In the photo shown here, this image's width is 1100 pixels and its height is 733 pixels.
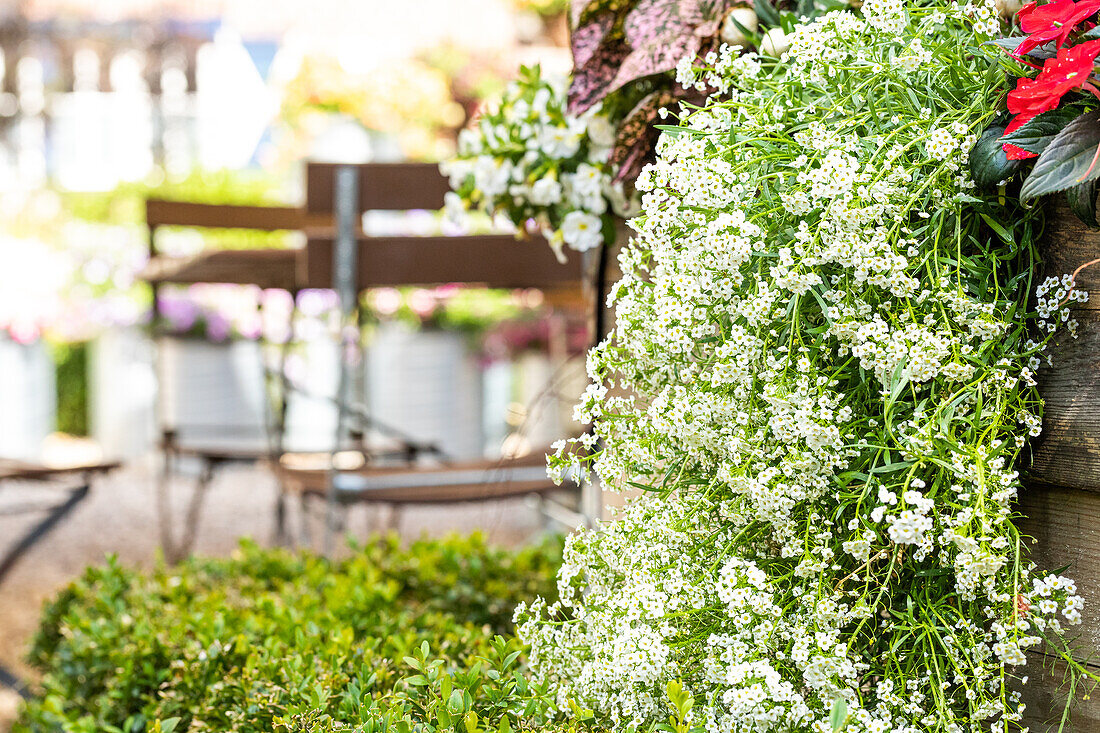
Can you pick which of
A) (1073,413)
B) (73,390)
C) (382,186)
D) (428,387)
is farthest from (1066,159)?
(73,390)

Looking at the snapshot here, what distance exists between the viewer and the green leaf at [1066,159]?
69 centimetres

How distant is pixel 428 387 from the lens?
4.20 metres

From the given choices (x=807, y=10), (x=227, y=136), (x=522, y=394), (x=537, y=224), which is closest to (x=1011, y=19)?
(x=807, y=10)

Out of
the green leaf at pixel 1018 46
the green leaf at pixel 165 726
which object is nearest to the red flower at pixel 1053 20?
the green leaf at pixel 1018 46

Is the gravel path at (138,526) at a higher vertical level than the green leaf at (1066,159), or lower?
lower

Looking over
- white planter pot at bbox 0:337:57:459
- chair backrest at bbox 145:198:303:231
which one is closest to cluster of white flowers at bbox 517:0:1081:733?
chair backrest at bbox 145:198:303:231

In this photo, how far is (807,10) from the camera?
100cm

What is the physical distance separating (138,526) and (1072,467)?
4.04 metres

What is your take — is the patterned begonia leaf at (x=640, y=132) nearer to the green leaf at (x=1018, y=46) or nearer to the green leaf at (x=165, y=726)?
the green leaf at (x=1018, y=46)

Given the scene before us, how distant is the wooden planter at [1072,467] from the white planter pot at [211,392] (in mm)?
3934

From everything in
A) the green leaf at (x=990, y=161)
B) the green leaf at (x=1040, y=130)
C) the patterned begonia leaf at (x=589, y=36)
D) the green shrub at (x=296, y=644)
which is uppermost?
the patterned begonia leaf at (x=589, y=36)

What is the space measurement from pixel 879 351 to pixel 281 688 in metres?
0.69

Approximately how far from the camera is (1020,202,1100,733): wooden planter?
769 mm

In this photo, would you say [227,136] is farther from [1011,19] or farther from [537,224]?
[1011,19]
